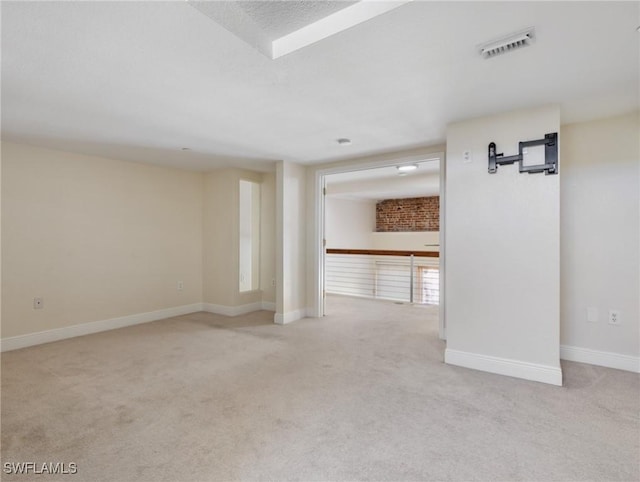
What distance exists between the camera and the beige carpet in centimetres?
169

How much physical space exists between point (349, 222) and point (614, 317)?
6248mm

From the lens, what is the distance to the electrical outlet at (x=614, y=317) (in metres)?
2.92

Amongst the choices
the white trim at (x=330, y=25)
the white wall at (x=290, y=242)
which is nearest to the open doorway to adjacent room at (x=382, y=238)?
the white wall at (x=290, y=242)

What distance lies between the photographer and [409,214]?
909 centimetres

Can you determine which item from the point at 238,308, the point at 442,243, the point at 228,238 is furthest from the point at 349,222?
the point at 442,243

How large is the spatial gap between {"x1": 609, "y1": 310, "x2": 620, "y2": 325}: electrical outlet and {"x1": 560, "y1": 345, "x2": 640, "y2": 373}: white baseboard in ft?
0.88

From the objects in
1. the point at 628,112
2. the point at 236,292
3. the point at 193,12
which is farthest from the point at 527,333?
the point at 236,292

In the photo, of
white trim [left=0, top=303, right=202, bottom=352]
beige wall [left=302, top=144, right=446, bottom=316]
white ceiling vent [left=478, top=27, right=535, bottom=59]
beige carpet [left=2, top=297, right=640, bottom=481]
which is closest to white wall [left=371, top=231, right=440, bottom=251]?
beige wall [left=302, top=144, right=446, bottom=316]

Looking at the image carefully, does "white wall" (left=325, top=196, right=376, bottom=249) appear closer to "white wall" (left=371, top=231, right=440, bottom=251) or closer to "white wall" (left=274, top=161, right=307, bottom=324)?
"white wall" (left=371, top=231, right=440, bottom=251)

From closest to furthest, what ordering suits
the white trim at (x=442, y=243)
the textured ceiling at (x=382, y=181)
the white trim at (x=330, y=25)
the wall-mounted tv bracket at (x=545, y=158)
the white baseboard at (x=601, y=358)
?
the white trim at (x=330, y=25) → the wall-mounted tv bracket at (x=545, y=158) → the white baseboard at (x=601, y=358) → the white trim at (x=442, y=243) → the textured ceiling at (x=382, y=181)

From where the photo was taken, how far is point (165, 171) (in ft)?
16.1

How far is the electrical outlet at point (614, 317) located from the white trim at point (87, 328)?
506 cm

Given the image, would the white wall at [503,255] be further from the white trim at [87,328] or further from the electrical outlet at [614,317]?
the white trim at [87,328]

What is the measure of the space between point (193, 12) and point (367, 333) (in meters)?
A: 3.49
